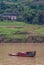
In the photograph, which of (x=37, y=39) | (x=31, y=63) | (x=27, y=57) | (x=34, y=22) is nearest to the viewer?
(x=31, y=63)

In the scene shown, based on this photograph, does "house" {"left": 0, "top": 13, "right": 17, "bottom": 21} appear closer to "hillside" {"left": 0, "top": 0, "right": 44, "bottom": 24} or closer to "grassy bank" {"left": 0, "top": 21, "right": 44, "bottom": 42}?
"hillside" {"left": 0, "top": 0, "right": 44, "bottom": 24}

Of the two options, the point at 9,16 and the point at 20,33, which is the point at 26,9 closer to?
the point at 9,16

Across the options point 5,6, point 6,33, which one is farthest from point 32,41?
point 5,6

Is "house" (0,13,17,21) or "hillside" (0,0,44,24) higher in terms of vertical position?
"hillside" (0,0,44,24)

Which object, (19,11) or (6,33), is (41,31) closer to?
(6,33)

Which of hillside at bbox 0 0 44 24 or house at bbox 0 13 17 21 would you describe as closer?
hillside at bbox 0 0 44 24

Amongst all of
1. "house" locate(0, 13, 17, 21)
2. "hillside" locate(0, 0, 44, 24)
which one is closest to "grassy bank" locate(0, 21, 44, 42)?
"hillside" locate(0, 0, 44, 24)

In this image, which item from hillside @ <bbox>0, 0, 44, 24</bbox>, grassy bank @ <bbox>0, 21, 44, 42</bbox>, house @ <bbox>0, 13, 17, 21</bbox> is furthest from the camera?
house @ <bbox>0, 13, 17, 21</bbox>

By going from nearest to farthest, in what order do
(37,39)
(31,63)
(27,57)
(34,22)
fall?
(31,63) → (27,57) → (37,39) → (34,22)
